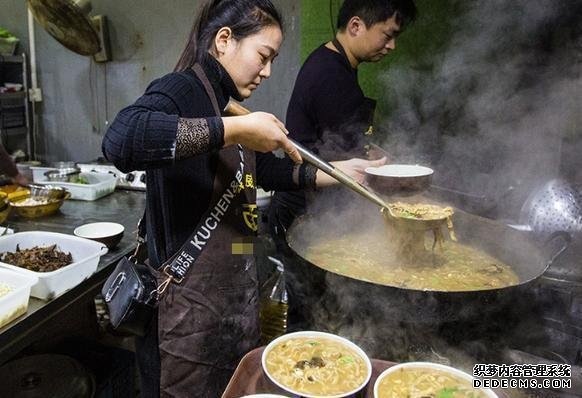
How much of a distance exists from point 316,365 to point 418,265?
3.93 ft

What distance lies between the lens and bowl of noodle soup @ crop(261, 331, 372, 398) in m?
1.28

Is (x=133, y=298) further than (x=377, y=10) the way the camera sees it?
No

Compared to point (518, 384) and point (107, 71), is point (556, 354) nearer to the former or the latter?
point (518, 384)

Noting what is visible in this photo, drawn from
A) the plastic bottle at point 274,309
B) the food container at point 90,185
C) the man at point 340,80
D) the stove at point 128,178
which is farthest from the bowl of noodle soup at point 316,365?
the stove at point 128,178

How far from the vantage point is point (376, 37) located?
307 centimetres

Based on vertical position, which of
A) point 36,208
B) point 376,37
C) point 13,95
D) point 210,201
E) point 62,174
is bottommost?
point 36,208

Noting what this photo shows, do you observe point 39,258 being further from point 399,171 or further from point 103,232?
point 399,171

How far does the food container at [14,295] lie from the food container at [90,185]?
188cm

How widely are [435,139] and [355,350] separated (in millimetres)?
3419

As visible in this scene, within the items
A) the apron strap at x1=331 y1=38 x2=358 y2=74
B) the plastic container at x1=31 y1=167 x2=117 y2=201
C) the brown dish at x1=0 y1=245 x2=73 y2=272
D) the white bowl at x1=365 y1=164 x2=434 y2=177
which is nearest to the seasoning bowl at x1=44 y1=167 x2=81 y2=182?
the plastic container at x1=31 y1=167 x2=117 y2=201

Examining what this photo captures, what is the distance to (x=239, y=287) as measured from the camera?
6.29 ft

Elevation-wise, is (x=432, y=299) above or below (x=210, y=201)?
below

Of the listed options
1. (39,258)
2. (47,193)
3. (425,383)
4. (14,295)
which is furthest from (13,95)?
(425,383)

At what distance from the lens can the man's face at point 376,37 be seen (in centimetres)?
305
